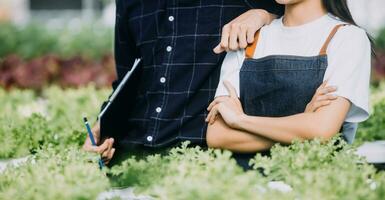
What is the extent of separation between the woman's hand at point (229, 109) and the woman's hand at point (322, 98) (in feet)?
0.90

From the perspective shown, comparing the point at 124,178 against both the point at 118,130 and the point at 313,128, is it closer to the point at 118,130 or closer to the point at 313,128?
the point at 313,128

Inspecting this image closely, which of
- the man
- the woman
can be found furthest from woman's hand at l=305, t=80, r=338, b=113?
the man

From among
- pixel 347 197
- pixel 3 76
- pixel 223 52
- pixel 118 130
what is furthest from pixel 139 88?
pixel 3 76

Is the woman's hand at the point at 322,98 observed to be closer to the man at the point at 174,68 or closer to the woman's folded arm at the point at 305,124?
the woman's folded arm at the point at 305,124

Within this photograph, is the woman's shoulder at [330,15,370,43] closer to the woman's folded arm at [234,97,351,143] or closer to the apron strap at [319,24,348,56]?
the apron strap at [319,24,348,56]

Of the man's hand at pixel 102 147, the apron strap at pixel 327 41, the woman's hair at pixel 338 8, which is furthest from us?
the man's hand at pixel 102 147

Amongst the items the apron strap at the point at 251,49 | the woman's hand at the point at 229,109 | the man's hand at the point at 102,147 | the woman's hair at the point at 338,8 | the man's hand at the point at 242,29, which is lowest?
the man's hand at the point at 102,147

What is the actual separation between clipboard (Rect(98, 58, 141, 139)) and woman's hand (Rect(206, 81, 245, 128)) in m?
0.50

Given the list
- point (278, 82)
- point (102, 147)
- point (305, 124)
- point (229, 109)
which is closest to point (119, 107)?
point (102, 147)

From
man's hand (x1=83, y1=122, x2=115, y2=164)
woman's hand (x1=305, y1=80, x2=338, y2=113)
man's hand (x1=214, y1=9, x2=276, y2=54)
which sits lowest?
man's hand (x1=83, y1=122, x2=115, y2=164)

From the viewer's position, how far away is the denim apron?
2867 mm

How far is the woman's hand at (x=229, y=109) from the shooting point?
115 inches

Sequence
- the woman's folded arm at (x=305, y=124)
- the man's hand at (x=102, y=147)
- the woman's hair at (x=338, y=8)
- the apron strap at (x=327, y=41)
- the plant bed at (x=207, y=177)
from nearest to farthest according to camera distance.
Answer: the plant bed at (x=207, y=177) → the woman's folded arm at (x=305, y=124) → the apron strap at (x=327, y=41) → the woman's hair at (x=338, y=8) → the man's hand at (x=102, y=147)

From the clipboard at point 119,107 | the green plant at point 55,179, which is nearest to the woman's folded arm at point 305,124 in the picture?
the green plant at point 55,179
